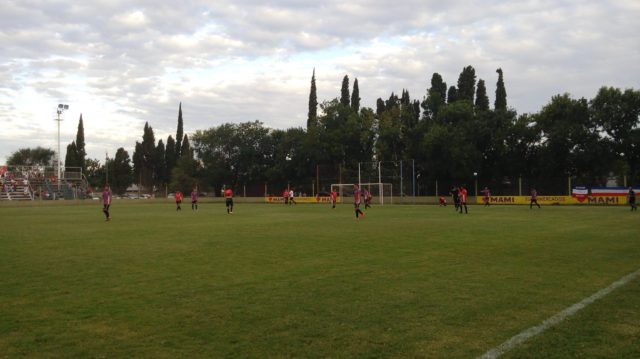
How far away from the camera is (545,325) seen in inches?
231

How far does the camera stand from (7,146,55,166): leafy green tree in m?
107

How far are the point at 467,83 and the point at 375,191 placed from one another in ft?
63.6

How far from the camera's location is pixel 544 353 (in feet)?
16.2

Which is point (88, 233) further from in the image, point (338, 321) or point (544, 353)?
point (544, 353)

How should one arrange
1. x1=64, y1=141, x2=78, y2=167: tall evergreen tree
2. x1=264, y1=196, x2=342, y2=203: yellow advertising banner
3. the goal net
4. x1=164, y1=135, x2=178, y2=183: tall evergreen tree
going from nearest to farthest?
the goal net
x1=264, y1=196, x2=342, y2=203: yellow advertising banner
x1=64, y1=141, x2=78, y2=167: tall evergreen tree
x1=164, y1=135, x2=178, y2=183: tall evergreen tree

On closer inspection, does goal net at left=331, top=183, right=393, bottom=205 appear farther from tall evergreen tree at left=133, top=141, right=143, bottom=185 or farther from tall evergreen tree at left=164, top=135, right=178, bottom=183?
tall evergreen tree at left=133, top=141, right=143, bottom=185

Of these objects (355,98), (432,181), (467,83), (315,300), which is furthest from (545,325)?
(355,98)

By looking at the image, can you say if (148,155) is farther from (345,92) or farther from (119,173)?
(345,92)

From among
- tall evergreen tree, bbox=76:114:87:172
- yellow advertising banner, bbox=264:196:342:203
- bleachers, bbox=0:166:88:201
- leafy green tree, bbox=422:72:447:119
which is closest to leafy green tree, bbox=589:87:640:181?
leafy green tree, bbox=422:72:447:119

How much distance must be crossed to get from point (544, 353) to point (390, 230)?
13922 millimetres

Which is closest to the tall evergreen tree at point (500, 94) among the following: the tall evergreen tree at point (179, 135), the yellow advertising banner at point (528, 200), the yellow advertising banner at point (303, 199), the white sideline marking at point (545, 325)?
the yellow advertising banner at point (528, 200)

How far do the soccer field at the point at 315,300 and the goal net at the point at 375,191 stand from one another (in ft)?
125

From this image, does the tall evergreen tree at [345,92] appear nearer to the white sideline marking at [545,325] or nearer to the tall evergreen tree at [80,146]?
the tall evergreen tree at [80,146]

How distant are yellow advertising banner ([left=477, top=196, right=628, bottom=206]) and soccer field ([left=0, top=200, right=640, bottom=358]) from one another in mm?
32258
